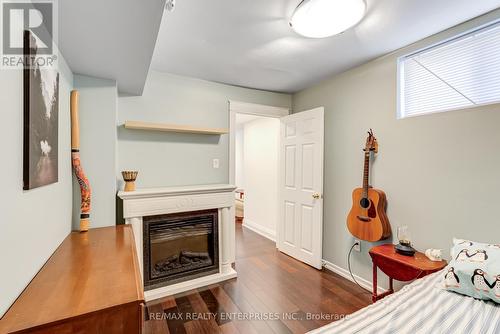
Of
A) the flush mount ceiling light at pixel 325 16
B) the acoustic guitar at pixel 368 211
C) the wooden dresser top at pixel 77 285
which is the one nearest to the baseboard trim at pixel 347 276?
the acoustic guitar at pixel 368 211

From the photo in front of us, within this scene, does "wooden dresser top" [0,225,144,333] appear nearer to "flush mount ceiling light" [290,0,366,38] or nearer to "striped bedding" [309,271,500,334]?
"striped bedding" [309,271,500,334]

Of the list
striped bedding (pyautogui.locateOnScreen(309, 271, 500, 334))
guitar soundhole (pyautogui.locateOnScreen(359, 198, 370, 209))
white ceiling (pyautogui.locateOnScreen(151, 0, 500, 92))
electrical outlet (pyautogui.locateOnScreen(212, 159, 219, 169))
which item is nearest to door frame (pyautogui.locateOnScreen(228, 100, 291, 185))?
electrical outlet (pyautogui.locateOnScreen(212, 159, 219, 169))

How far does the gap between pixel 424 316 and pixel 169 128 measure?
2.50m

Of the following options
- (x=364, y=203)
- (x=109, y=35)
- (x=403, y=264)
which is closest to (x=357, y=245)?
(x=364, y=203)

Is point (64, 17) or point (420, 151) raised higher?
point (64, 17)

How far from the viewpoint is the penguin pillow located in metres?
1.22

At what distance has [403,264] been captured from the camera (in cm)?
178

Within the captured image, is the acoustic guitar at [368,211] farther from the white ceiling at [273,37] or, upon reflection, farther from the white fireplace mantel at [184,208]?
the white fireplace mantel at [184,208]

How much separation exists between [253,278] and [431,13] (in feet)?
9.46

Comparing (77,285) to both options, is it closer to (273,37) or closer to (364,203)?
(273,37)

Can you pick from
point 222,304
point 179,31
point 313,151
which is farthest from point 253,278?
point 179,31

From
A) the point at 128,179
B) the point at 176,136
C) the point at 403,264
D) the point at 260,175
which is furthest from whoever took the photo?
the point at 260,175

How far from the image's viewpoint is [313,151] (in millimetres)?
2953

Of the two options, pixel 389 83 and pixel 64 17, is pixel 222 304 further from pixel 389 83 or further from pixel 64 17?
pixel 389 83
